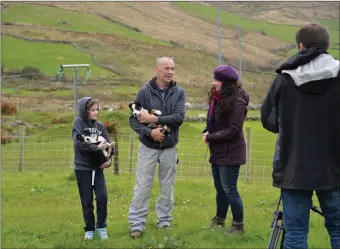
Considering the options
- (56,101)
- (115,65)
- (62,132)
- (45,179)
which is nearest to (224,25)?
(115,65)

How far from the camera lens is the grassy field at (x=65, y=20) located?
317 feet

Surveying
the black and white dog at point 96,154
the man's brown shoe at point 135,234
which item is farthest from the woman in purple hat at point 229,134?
the black and white dog at point 96,154

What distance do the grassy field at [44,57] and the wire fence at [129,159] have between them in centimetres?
3924

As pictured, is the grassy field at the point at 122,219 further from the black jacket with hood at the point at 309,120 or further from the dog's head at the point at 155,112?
the black jacket with hood at the point at 309,120

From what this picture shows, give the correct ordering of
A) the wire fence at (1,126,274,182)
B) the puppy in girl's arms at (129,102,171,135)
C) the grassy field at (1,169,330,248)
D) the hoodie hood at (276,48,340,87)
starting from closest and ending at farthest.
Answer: the hoodie hood at (276,48,340,87), the grassy field at (1,169,330,248), the puppy in girl's arms at (129,102,171,135), the wire fence at (1,126,274,182)

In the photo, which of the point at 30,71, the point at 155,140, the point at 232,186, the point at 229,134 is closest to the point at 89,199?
the point at 155,140

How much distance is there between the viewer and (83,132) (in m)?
7.11

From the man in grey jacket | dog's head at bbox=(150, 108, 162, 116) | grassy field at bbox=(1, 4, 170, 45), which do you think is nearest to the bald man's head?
the man in grey jacket

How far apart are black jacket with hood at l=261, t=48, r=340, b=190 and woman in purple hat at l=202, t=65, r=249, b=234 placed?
179 centimetres

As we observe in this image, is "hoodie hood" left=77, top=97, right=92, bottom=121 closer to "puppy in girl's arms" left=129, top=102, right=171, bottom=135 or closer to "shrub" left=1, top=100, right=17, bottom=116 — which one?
"puppy in girl's arms" left=129, top=102, right=171, bottom=135

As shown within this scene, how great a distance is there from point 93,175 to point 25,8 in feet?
342

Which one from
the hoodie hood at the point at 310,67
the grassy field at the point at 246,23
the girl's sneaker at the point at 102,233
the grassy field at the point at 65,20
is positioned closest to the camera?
the hoodie hood at the point at 310,67

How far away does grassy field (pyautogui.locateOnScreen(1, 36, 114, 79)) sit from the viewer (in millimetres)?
63781

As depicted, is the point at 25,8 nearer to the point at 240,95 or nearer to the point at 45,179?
the point at 45,179
